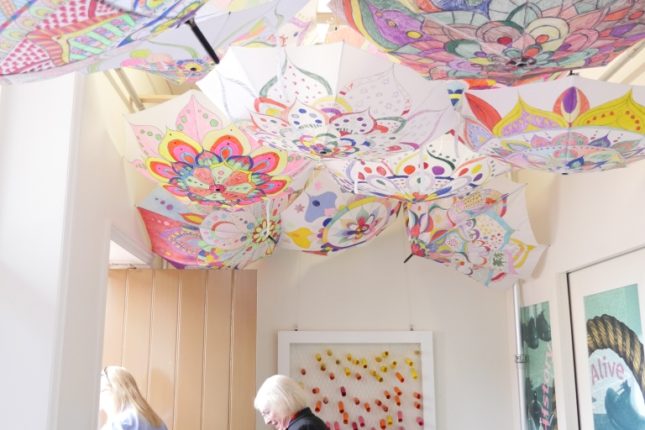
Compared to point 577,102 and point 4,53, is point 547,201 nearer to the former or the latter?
point 577,102

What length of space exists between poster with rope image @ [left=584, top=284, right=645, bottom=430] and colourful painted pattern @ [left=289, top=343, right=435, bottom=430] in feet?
3.64

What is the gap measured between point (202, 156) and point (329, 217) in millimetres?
1083

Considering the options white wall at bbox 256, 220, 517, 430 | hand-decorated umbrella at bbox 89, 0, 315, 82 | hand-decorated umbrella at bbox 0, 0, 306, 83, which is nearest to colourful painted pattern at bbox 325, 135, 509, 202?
hand-decorated umbrella at bbox 89, 0, 315, 82

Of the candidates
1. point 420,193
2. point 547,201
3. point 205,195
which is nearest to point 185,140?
point 205,195

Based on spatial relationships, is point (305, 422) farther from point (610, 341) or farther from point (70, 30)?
point (70, 30)

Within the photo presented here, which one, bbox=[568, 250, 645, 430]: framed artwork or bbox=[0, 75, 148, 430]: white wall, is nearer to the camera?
bbox=[0, 75, 148, 430]: white wall

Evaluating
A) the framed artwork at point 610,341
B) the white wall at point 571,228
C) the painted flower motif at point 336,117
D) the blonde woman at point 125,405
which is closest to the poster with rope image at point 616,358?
the framed artwork at point 610,341

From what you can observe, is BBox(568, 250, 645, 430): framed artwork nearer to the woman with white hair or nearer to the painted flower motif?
the woman with white hair

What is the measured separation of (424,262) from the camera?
4.18 m

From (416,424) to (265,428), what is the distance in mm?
808

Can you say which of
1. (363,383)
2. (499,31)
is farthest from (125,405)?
(499,31)

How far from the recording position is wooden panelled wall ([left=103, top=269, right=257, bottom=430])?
3465 mm

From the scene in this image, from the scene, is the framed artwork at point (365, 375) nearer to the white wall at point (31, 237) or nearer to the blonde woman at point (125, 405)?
the blonde woman at point (125, 405)

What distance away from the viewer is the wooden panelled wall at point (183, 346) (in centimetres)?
346
